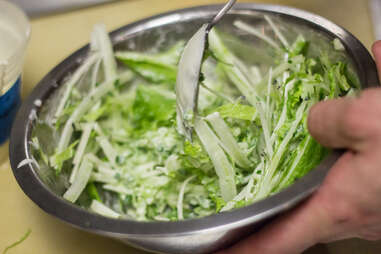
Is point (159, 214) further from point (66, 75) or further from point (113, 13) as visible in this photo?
point (113, 13)

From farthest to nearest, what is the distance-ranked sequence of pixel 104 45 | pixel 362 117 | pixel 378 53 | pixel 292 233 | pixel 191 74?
pixel 104 45 < pixel 191 74 < pixel 378 53 < pixel 292 233 < pixel 362 117

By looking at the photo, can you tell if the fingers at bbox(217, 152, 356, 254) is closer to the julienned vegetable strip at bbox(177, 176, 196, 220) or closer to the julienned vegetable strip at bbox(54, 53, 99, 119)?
the julienned vegetable strip at bbox(177, 176, 196, 220)

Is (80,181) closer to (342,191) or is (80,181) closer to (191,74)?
(191,74)

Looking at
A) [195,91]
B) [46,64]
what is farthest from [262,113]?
[46,64]

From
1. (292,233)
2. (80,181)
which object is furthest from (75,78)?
(292,233)

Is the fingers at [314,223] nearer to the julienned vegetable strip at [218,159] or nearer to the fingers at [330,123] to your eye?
the fingers at [330,123]
